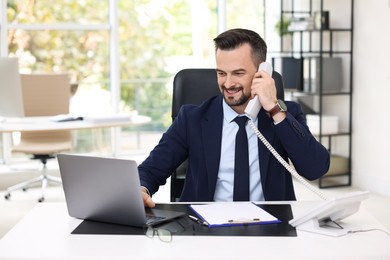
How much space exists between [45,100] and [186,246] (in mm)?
3885

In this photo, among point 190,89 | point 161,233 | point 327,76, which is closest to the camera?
point 161,233

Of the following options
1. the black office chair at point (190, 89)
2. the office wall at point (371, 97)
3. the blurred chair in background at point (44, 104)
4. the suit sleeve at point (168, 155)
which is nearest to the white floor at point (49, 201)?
the blurred chair in background at point (44, 104)

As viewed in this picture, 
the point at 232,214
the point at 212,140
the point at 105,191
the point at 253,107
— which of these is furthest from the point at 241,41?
the point at 105,191

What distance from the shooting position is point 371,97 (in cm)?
525

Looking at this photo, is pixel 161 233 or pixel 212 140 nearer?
pixel 161 233

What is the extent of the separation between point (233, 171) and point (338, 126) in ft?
11.7

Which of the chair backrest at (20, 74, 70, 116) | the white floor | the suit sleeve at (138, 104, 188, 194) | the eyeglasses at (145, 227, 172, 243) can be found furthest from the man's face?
the chair backrest at (20, 74, 70, 116)

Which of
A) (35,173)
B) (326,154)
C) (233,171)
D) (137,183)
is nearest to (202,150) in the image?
(233,171)

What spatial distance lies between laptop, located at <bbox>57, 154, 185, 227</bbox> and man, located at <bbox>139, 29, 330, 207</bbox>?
343mm

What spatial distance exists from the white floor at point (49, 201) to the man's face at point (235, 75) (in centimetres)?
203

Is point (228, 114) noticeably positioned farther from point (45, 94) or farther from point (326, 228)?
point (45, 94)

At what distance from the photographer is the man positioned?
2.22 metres

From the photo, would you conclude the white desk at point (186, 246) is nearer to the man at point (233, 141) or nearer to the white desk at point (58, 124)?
the man at point (233, 141)

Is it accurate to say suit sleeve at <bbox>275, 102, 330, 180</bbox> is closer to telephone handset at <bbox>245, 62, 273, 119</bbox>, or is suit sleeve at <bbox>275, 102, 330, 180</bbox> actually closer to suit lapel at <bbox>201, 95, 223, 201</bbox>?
telephone handset at <bbox>245, 62, 273, 119</bbox>
